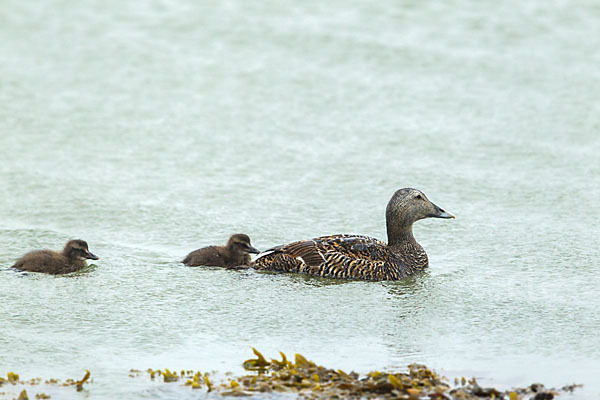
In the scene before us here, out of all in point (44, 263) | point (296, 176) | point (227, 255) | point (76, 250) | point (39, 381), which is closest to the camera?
point (39, 381)

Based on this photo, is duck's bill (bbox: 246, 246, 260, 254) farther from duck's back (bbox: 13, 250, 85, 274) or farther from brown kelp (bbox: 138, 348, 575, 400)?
brown kelp (bbox: 138, 348, 575, 400)

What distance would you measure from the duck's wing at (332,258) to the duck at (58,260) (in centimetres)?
140

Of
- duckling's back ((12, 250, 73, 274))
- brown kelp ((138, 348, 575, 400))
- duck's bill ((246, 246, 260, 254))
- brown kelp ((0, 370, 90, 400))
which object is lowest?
brown kelp ((0, 370, 90, 400))

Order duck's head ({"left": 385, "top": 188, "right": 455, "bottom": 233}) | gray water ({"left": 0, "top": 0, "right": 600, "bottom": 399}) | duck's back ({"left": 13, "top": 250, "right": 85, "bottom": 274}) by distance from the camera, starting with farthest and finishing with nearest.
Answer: duck's head ({"left": 385, "top": 188, "right": 455, "bottom": 233})
duck's back ({"left": 13, "top": 250, "right": 85, "bottom": 274})
gray water ({"left": 0, "top": 0, "right": 600, "bottom": 399})

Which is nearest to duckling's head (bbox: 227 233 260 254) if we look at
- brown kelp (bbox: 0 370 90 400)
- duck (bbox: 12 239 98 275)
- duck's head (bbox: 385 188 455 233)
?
duck (bbox: 12 239 98 275)

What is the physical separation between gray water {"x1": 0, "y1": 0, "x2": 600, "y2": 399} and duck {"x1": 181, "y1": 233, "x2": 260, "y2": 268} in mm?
108

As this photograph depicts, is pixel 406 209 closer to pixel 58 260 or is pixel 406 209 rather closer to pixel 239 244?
pixel 239 244

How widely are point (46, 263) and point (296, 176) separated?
3.55 m

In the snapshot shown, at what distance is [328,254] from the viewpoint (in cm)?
865

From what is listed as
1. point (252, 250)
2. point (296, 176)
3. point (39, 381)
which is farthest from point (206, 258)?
point (296, 176)

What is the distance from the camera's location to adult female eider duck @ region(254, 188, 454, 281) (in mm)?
8609

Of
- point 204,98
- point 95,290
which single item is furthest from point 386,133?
point 95,290

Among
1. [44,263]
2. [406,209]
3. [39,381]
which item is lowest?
[39,381]

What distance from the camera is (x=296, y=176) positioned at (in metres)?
11.4
